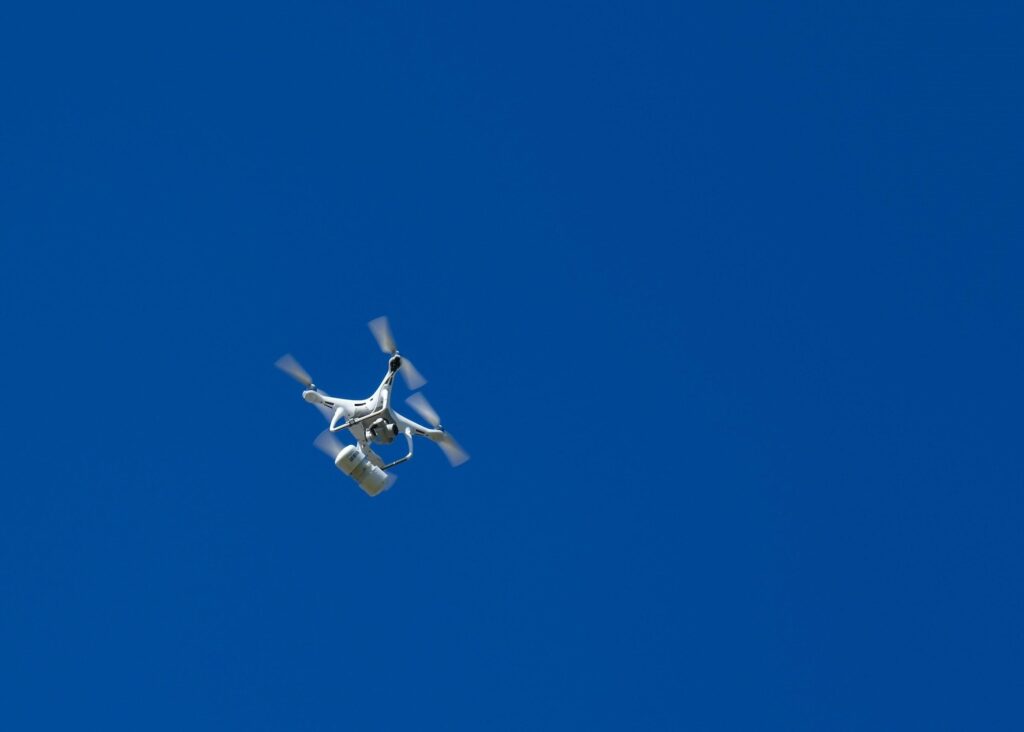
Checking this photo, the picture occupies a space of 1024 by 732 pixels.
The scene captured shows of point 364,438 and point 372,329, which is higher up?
point 372,329

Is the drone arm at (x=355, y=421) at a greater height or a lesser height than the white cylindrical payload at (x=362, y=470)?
greater
